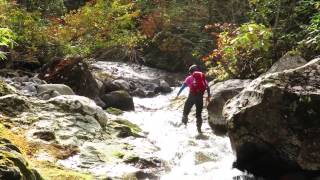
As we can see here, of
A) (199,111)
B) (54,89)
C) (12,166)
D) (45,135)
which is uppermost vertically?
(12,166)

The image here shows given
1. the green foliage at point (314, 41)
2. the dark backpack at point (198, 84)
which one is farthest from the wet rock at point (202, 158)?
the green foliage at point (314, 41)

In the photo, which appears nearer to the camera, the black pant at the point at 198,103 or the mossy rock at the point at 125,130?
the mossy rock at the point at 125,130

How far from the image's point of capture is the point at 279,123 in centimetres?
894

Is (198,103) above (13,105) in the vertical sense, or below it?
below

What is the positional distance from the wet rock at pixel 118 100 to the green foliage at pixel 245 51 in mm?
3720

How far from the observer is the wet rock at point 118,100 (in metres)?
17.1

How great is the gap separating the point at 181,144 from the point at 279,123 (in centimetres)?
361

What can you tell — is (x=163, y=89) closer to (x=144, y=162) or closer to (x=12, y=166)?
(x=144, y=162)

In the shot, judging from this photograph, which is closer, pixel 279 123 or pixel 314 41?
pixel 279 123

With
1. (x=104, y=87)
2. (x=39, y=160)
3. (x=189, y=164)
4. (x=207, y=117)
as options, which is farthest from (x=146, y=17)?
(x=39, y=160)

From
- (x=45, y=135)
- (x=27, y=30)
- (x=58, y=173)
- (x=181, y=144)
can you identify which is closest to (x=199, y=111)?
(x=181, y=144)

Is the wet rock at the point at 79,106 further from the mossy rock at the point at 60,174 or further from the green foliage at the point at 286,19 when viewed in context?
the green foliage at the point at 286,19

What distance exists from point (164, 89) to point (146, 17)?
750 centimetres

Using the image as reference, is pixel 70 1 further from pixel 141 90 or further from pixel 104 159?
pixel 104 159
